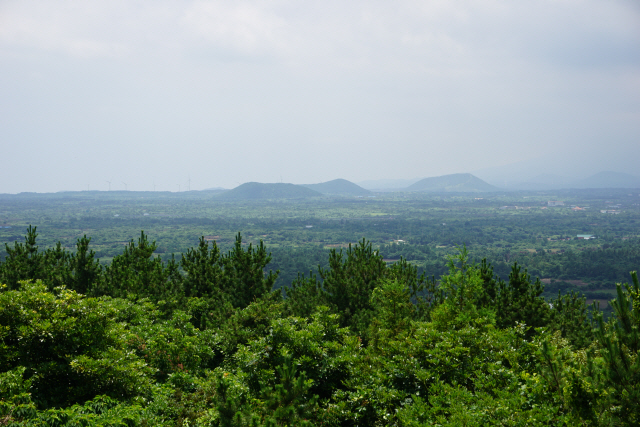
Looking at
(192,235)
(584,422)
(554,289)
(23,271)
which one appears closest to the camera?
(584,422)

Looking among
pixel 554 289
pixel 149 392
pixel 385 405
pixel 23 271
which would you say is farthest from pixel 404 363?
pixel 554 289

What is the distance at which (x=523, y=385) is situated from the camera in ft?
26.5

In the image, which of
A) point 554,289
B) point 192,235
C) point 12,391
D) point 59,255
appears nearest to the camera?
point 12,391

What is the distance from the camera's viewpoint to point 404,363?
9.34 metres

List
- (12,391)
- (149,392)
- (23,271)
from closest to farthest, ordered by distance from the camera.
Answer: (12,391) → (149,392) → (23,271)

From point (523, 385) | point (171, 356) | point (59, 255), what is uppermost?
point (59, 255)

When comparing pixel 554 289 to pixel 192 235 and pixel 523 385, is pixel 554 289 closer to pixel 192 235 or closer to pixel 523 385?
pixel 523 385

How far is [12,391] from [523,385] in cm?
1013

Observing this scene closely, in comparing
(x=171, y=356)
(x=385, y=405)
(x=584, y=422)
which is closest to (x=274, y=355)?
(x=385, y=405)

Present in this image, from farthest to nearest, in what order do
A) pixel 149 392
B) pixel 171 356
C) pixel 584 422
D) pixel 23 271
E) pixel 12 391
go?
pixel 23 271 → pixel 171 356 → pixel 149 392 → pixel 12 391 → pixel 584 422

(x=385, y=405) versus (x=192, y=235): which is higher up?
(x=385, y=405)

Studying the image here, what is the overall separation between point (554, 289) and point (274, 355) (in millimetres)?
98440

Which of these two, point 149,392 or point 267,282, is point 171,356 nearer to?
point 149,392

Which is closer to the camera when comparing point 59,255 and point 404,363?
point 404,363
